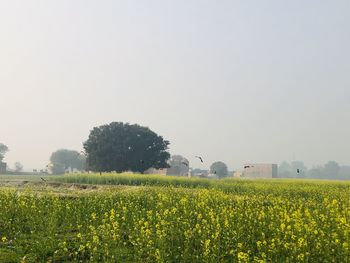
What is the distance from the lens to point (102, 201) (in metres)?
20.5

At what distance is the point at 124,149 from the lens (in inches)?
3130

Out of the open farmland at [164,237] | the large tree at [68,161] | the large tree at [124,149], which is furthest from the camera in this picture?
the large tree at [68,161]

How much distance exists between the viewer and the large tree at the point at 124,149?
79438 mm

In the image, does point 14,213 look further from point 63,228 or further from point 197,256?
point 197,256

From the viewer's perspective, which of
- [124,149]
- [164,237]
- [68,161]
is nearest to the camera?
[164,237]

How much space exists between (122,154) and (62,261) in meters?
68.2

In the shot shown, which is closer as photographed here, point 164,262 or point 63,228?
point 164,262

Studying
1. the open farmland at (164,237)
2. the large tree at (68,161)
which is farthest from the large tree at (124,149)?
the large tree at (68,161)

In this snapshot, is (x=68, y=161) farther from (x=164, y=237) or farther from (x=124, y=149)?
(x=164, y=237)

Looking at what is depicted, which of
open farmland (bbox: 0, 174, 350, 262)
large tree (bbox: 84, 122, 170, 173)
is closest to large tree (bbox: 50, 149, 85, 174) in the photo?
large tree (bbox: 84, 122, 170, 173)

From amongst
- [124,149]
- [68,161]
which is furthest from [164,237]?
[68,161]

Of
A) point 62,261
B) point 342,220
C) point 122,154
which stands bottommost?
point 62,261

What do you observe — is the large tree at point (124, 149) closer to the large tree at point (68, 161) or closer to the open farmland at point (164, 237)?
the open farmland at point (164, 237)

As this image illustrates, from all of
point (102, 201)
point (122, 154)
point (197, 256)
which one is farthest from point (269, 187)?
point (122, 154)
